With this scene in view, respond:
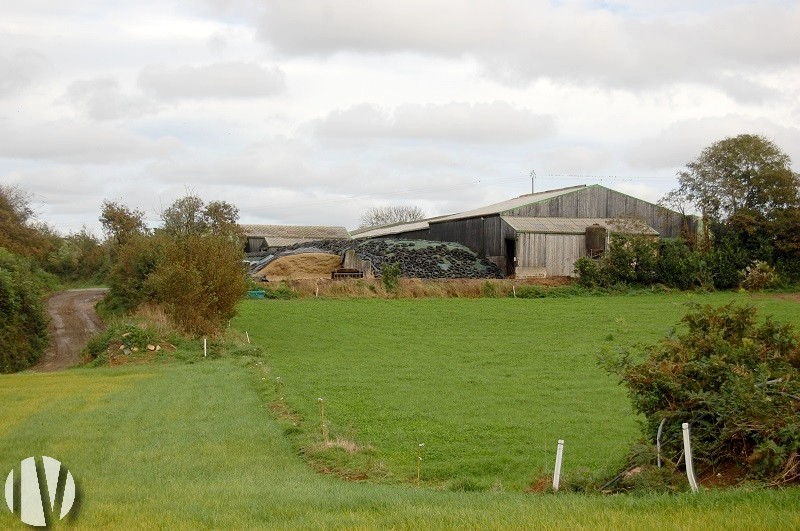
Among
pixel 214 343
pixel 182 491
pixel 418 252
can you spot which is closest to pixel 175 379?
pixel 214 343

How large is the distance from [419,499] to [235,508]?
2044 millimetres

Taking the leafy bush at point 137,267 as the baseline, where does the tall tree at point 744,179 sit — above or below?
above

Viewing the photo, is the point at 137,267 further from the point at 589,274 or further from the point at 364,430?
the point at 589,274

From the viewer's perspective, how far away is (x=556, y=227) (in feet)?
186

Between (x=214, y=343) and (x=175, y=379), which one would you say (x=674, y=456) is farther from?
(x=214, y=343)

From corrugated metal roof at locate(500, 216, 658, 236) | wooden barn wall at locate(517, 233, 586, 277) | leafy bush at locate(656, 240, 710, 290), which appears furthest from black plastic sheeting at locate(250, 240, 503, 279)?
leafy bush at locate(656, 240, 710, 290)

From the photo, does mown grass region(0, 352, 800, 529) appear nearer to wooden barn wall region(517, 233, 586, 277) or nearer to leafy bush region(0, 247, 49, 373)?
leafy bush region(0, 247, 49, 373)

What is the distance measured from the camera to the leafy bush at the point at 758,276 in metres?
47.8

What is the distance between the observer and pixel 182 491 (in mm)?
10406

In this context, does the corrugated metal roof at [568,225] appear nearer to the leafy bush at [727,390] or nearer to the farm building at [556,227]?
the farm building at [556,227]

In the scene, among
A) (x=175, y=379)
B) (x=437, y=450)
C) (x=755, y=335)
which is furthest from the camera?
(x=175, y=379)

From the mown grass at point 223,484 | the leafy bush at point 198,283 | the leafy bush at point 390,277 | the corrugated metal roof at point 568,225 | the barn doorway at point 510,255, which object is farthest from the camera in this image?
the barn doorway at point 510,255

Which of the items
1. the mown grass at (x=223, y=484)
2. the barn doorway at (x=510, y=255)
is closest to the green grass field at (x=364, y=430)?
the mown grass at (x=223, y=484)

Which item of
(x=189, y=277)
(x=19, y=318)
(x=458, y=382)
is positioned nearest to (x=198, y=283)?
(x=189, y=277)
